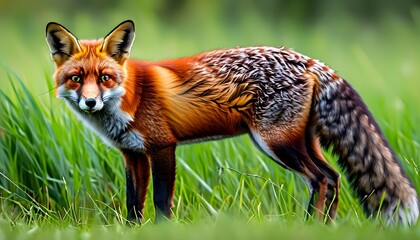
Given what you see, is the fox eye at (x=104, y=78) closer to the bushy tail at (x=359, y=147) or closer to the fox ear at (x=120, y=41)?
the fox ear at (x=120, y=41)

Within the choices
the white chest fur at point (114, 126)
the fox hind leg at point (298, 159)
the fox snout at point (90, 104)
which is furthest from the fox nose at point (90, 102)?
the fox hind leg at point (298, 159)

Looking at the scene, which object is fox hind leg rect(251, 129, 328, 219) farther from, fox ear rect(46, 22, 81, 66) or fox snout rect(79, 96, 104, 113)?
fox ear rect(46, 22, 81, 66)

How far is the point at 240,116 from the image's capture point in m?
5.85

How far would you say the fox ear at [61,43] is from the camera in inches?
216

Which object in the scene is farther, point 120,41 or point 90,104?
point 120,41

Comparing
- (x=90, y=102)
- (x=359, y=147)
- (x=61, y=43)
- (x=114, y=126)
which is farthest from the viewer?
(x=359, y=147)

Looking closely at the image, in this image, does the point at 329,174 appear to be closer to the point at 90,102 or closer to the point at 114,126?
the point at 114,126

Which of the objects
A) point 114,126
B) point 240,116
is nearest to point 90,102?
point 114,126

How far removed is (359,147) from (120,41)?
1905 millimetres

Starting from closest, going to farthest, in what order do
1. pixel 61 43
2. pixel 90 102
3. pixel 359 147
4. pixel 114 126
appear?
pixel 90 102
pixel 61 43
pixel 114 126
pixel 359 147

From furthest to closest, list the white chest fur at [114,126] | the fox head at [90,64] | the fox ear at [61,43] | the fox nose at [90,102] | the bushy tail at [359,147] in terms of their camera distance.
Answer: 1. the bushy tail at [359,147]
2. the white chest fur at [114,126]
3. the fox ear at [61,43]
4. the fox head at [90,64]
5. the fox nose at [90,102]

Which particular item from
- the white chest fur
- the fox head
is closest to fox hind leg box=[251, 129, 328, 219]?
the white chest fur

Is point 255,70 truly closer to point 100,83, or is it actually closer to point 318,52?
point 100,83

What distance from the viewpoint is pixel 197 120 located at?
5.82 meters
